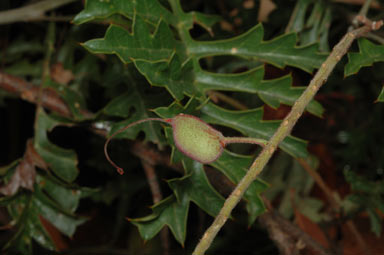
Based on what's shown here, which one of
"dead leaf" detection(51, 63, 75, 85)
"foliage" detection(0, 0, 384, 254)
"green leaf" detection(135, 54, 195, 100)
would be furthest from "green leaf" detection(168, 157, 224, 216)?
"dead leaf" detection(51, 63, 75, 85)

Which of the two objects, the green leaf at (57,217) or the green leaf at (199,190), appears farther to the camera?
the green leaf at (57,217)

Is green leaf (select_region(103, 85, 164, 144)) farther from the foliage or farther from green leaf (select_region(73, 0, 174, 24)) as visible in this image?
green leaf (select_region(73, 0, 174, 24))

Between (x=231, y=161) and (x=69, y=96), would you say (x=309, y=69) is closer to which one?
(x=231, y=161)

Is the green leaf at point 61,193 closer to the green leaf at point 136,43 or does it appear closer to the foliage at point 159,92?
the foliage at point 159,92

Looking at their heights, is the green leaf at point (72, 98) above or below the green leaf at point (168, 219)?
above

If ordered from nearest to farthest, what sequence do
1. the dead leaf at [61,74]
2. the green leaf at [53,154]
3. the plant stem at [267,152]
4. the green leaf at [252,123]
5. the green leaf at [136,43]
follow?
the plant stem at [267,152]
the green leaf at [136,43]
the green leaf at [252,123]
the green leaf at [53,154]
the dead leaf at [61,74]

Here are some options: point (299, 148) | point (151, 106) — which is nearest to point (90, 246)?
point (151, 106)

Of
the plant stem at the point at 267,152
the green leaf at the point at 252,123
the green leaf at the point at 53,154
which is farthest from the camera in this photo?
the green leaf at the point at 53,154

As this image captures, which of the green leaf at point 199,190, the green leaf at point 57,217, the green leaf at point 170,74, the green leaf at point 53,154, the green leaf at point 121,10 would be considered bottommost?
the green leaf at point 57,217

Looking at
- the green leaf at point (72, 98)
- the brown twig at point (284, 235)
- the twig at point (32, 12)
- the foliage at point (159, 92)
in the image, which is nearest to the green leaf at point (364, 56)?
the foliage at point (159, 92)
